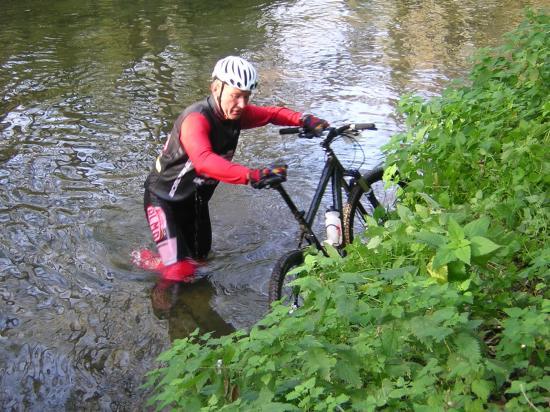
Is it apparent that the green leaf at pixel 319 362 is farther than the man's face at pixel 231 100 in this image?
No

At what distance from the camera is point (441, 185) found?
500 centimetres

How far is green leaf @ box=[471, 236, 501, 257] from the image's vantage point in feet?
9.73

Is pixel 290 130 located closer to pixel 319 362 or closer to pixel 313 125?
pixel 313 125

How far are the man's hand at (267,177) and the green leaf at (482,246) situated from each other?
1.75 metres

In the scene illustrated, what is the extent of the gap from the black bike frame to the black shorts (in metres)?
0.88

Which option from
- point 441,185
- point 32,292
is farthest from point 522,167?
point 32,292

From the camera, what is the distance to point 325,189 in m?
5.39

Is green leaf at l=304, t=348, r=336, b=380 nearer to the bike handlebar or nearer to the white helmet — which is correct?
the white helmet

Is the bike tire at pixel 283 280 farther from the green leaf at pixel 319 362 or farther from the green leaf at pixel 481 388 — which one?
the green leaf at pixel 481 388

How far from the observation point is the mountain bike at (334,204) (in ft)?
15.6

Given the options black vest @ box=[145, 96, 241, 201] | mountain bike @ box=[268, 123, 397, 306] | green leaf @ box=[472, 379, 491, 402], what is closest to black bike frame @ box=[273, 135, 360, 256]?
mountain bike @ box=[268, 123, 397, 306]

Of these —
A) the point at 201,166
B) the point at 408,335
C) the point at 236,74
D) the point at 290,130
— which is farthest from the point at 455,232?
the point at 290,130

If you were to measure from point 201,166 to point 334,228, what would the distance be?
4.10ft

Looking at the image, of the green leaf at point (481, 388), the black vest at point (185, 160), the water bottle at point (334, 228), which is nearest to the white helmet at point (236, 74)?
the black vest at point (185, 160)
